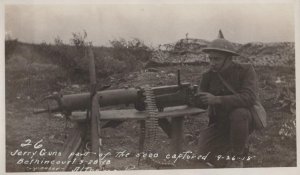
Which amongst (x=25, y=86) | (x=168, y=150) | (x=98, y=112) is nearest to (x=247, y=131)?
(x=168, y=150)

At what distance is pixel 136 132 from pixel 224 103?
599 millimetres

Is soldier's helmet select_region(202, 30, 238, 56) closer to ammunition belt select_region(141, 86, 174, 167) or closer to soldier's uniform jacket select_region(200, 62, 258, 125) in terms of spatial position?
soldier's uniform jacket select_region(200, 62, 258, 125)

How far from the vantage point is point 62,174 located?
309 cm

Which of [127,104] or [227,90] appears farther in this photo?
[227,90]

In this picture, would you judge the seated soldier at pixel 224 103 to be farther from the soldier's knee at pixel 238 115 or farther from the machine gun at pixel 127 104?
the machine gun at pixel 127 104

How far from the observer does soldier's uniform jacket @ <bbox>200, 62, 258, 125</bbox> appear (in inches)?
124

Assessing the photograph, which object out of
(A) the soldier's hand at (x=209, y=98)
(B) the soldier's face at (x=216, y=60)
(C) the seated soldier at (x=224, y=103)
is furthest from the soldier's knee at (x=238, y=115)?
(B) the soldier's face at (x=216, y=60)

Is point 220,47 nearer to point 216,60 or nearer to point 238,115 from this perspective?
point 216,60

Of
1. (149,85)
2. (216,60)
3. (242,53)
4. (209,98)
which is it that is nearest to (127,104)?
(149,85)

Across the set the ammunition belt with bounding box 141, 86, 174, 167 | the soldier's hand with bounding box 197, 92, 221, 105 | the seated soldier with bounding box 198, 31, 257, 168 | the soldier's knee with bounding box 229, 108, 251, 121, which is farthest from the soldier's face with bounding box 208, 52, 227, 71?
the ammunition belt with bounding box 141, 86, 174, 167

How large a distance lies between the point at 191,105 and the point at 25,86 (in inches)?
42.1

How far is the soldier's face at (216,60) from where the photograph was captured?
10.4 ft

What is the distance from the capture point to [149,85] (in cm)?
313

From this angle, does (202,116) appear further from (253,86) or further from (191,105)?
(253,86)
